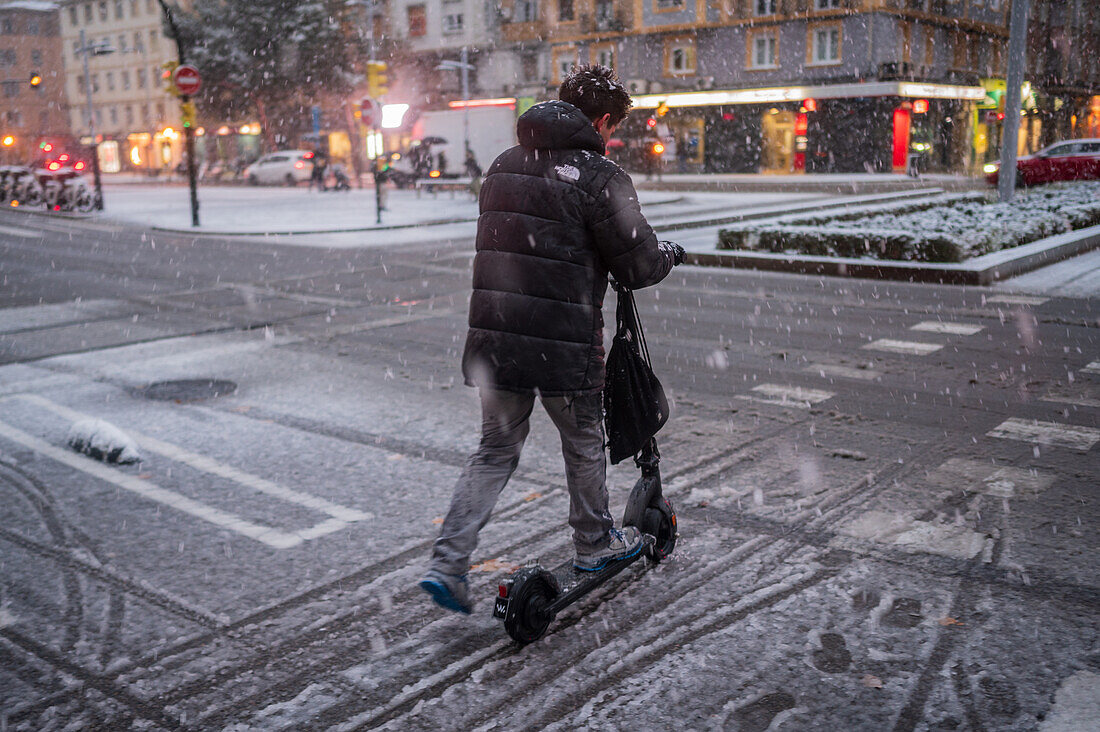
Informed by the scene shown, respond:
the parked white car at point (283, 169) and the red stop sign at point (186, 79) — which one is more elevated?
the red stop sign at point (186, 79)

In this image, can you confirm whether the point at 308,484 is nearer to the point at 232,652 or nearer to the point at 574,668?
the point at 232,652

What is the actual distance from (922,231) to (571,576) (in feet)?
37.8

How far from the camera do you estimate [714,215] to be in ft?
73.8

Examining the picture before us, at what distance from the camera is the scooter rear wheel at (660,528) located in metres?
4.09

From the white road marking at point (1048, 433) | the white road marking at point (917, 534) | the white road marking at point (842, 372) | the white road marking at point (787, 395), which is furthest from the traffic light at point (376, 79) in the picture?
the white road marking at point (917, 534)

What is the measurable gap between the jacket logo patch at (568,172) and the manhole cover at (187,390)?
4782 mm

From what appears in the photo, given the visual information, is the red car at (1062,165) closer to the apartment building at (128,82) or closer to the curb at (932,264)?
the curb at (932,264)

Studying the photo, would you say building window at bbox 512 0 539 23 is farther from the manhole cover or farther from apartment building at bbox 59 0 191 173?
the manhole cover

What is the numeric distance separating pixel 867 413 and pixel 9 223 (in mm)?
25329

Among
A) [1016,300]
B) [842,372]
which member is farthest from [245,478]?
[1016,300]

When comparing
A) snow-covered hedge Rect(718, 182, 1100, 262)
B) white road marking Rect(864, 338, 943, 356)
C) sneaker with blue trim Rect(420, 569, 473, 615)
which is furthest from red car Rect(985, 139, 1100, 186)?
sneaker with blue trim Rect(420, 569, 473, 615)

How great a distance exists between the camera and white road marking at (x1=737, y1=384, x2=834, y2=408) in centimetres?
683

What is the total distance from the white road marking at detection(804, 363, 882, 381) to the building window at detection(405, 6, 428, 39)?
2119 inches

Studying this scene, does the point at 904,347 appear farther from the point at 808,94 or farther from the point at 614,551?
the point at 808,94
